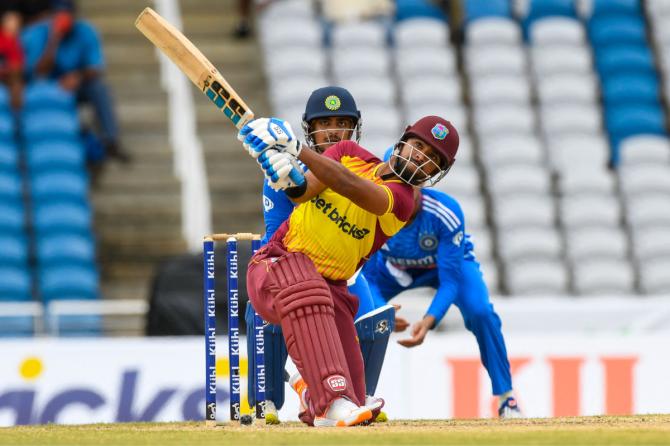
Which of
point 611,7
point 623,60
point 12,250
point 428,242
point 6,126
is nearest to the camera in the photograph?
point 428,242

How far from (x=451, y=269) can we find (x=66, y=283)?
5.39m

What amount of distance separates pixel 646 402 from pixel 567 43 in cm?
559

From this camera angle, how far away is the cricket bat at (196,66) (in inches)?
274

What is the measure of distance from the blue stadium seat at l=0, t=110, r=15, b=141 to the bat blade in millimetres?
6937

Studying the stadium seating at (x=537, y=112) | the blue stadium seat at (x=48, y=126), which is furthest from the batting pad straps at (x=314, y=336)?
the blue stadium seat at (x=48, y=126)

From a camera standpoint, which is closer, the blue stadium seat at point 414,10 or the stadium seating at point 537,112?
the stadium seating at point 537,112

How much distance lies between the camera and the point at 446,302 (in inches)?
328

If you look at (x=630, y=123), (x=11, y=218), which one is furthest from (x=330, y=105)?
(x=630, y=123)

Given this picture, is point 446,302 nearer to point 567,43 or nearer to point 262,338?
point 262,338

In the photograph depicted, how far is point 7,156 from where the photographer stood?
44.5ft

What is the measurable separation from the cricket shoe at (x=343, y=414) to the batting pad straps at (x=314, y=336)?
0.03 m

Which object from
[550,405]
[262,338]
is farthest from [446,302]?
[550,405]

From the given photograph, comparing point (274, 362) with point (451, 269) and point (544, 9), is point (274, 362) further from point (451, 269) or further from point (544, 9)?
point (544, 9)

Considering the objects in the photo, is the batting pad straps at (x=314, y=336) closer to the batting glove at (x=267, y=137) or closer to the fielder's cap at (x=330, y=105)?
the batting glove at (x=267, y=137)
